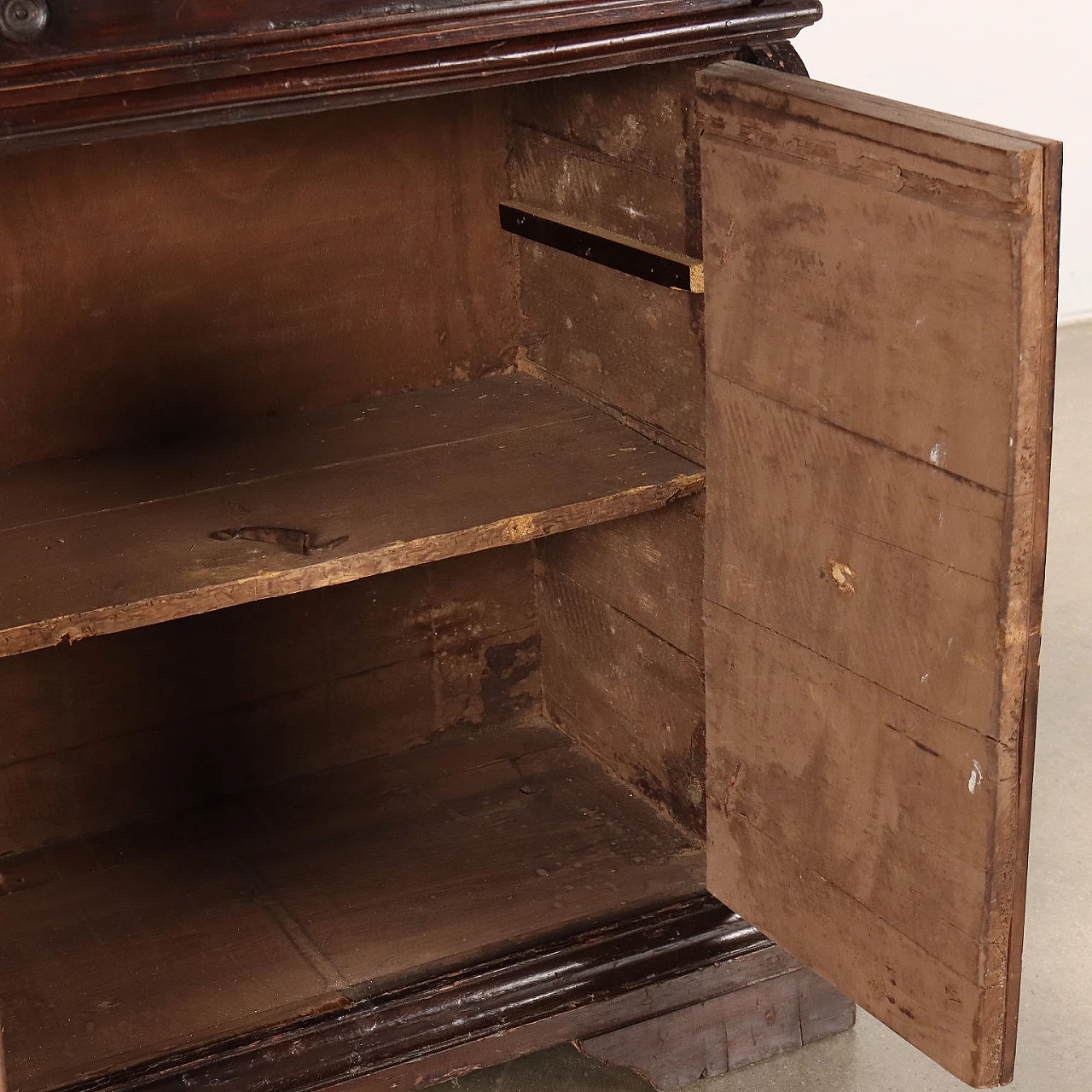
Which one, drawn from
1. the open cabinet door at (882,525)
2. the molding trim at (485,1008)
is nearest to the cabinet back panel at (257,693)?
the molding trim at (485,1008)

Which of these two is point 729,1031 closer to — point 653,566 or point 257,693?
point 653,566

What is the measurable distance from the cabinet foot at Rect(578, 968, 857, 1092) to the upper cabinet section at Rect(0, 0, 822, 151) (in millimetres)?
968

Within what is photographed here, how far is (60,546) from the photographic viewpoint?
151 centimetres

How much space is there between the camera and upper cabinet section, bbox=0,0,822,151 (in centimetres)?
114

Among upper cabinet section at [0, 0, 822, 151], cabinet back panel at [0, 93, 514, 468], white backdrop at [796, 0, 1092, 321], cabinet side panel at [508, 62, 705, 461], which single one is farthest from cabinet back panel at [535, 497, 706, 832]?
white backdrop at [796, 0, 1092, 321]

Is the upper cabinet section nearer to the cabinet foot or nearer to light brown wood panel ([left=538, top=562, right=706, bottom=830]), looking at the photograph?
light brown wood panel ([left=538, top=562, right=706, bottom=830])

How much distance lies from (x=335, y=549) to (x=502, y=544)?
22 centimetres

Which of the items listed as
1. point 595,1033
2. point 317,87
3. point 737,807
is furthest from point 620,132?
point 595,1033

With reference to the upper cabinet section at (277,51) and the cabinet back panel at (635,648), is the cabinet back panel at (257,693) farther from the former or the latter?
the upper cabinet section at (277,51)

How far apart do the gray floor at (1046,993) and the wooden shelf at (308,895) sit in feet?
0.63

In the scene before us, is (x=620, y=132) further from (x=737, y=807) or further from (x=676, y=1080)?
(x=676, y=1080)

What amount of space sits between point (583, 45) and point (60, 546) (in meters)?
0.64

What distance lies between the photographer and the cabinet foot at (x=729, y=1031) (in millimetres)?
1729

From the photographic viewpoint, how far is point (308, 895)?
1814mm
